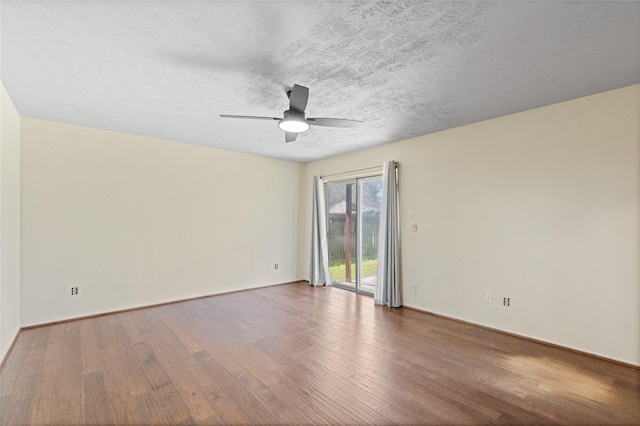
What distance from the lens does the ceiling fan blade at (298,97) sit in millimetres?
2350

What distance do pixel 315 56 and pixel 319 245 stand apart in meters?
4.15

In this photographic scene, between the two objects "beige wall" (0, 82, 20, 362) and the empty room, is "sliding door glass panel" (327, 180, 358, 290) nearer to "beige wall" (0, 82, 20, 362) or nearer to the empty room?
the empty room

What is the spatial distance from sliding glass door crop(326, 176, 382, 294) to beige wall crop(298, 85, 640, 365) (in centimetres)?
86

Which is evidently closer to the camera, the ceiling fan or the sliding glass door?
the ceiling fan

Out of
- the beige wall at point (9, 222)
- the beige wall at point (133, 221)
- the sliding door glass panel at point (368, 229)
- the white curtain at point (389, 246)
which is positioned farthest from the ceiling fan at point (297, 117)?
the beige wall at point (133, 221)

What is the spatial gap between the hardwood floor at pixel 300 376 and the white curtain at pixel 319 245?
211 cm

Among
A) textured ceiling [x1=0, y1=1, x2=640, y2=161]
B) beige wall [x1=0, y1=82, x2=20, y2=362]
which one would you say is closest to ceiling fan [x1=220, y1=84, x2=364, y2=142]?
textured ceiling [x1=0, y1=1, x2=640, y2=161]

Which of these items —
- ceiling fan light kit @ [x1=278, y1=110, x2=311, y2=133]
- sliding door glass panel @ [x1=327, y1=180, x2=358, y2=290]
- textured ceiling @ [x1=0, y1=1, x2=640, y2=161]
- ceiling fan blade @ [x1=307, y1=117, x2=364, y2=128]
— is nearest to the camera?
textured ceiling @ [x1=0, y1=1, x2=640, y2=161]

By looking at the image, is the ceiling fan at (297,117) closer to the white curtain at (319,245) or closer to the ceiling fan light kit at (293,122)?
the ceiling fan light kit at (293,122)

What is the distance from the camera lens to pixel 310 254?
602 cm

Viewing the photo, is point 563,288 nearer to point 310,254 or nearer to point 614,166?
point 614,166

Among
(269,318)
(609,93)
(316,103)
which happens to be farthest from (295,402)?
(609,93)

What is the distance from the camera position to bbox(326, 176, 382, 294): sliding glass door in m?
5.21

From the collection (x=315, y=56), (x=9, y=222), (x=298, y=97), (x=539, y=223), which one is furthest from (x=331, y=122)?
(x=9, y=222)
